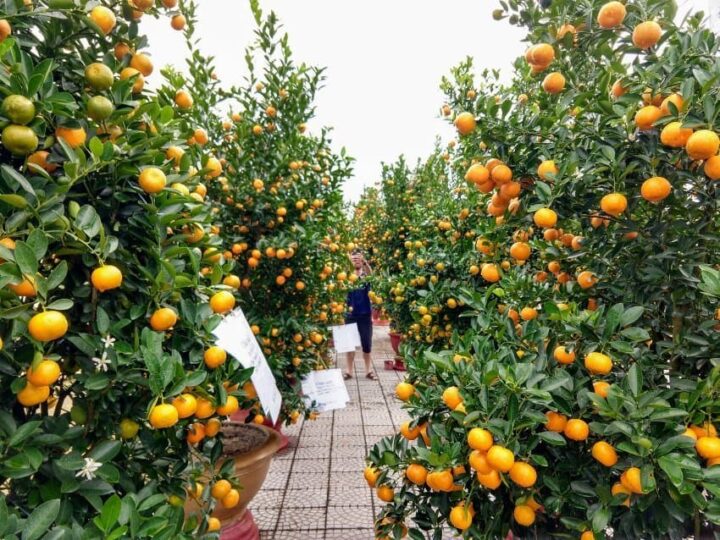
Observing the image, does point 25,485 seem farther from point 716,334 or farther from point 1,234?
point 716,334

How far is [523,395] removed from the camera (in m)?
1.08

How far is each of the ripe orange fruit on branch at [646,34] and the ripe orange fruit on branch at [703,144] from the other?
326 mm

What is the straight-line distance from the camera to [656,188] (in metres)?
1.11

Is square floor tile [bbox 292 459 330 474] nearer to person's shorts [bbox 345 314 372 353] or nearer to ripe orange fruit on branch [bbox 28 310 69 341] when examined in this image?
person's shorts [bbox 345 314 372 353]

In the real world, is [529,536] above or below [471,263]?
below

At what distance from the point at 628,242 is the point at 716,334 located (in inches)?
11.7

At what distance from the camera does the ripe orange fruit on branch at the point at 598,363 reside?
3.54 feet

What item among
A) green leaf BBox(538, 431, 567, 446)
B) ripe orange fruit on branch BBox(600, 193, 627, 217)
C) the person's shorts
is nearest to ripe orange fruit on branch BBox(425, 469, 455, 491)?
green leaf BBox(538, 431, 567, 446)

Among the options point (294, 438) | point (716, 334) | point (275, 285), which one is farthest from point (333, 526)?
point (716, 334)

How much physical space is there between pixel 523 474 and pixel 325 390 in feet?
7.40

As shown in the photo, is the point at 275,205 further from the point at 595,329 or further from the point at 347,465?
the point at 595,329

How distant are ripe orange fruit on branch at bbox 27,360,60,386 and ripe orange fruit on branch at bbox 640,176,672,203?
130 cm

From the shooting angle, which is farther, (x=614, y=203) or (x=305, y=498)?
(x=305, y=498)

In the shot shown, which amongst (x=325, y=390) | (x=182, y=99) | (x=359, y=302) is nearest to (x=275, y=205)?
(x=325, y=390)
